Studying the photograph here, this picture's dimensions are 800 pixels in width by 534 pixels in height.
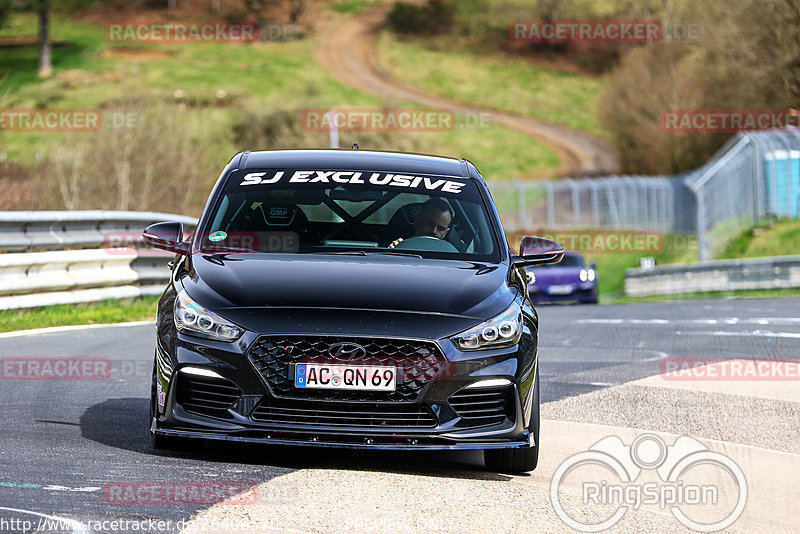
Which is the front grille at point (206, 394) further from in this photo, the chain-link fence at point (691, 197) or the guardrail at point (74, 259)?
the chain-link fence at point (691, 197)

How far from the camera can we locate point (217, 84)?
86.0 meters

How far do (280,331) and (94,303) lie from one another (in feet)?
32.6

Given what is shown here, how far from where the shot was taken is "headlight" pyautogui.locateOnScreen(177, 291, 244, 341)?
21.0ft

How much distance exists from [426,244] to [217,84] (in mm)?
80128

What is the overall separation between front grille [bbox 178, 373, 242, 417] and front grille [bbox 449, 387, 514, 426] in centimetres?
107

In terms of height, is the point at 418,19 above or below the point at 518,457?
above

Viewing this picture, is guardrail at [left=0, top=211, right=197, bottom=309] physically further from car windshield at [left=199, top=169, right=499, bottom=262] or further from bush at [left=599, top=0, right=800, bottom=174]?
bush at [left=599, top=0, right=800, bottom=174]
